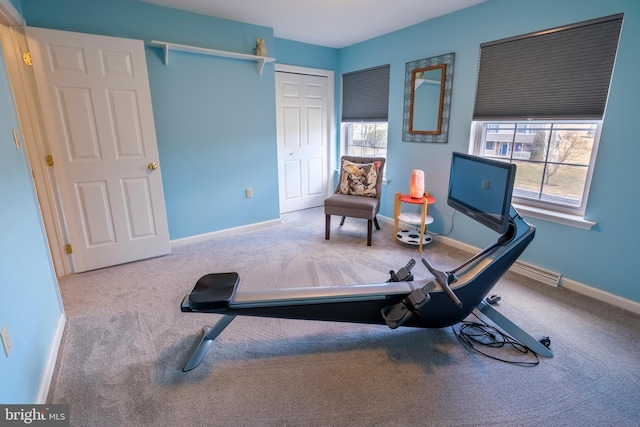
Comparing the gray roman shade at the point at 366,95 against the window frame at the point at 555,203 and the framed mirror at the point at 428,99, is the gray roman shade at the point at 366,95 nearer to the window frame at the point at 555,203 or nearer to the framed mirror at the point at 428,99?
the framed mirror at the point at 428,99

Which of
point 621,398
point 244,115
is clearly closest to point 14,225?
point 244,115

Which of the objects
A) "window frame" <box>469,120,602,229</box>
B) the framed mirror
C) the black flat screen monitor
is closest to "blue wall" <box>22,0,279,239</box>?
the framed mirror

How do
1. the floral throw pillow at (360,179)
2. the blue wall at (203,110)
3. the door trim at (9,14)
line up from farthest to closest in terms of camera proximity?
the floral throw pillow at (360,179), the blue wall at (203,110), the door trim at (9,14)

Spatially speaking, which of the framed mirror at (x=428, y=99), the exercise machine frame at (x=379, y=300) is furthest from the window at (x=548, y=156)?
the exercise machine frame at (x=379, y=300)

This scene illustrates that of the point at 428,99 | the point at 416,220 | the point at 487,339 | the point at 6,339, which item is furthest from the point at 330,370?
the point at 428,99

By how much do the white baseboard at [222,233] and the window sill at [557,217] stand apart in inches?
109

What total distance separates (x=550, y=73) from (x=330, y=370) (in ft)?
8.98

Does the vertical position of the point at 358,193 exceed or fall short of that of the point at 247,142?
it falls short

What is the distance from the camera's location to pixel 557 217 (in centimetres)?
253

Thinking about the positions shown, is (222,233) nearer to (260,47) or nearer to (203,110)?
(203,110)

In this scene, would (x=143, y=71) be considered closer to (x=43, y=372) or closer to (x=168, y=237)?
(x=168, y=237)

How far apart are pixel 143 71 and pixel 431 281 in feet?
9.67

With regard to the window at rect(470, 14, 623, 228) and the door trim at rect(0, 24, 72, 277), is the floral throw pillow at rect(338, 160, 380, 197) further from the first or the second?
the door trim at rect(0, 24, 72, 277)

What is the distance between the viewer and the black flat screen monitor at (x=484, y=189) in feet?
5.27
